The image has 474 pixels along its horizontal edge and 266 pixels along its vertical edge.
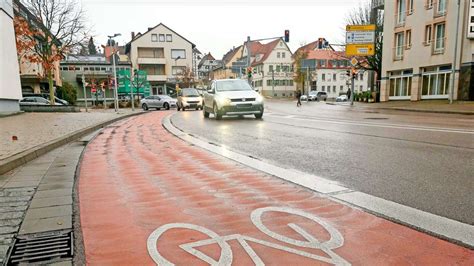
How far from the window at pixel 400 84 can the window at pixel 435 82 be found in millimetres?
1698

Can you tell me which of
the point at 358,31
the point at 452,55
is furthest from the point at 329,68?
the point at 452,55

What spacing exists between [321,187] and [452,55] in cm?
2916

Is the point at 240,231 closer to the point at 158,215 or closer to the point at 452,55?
the point at 158,215

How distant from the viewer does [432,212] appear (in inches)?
136

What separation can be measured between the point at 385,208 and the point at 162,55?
7332 centimetres

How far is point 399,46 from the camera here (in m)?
34.8

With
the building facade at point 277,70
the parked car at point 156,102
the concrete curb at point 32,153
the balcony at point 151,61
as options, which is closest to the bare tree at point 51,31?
the parked car at point 156,102

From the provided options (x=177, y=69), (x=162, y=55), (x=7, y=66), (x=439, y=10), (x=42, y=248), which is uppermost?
(x=162, y=55)

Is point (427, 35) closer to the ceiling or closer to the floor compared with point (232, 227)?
closer to the ceiling

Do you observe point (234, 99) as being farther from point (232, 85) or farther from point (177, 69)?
point (177, 69)

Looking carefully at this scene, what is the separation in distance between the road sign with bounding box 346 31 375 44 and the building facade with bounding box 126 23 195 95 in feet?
140

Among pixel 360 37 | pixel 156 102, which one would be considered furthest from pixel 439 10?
pixel 156 102

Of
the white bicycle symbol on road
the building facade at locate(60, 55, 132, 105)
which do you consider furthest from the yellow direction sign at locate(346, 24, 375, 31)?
the building facade at locate(60, 55, 132, 105)

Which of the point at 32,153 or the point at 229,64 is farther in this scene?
the point at 229,64
